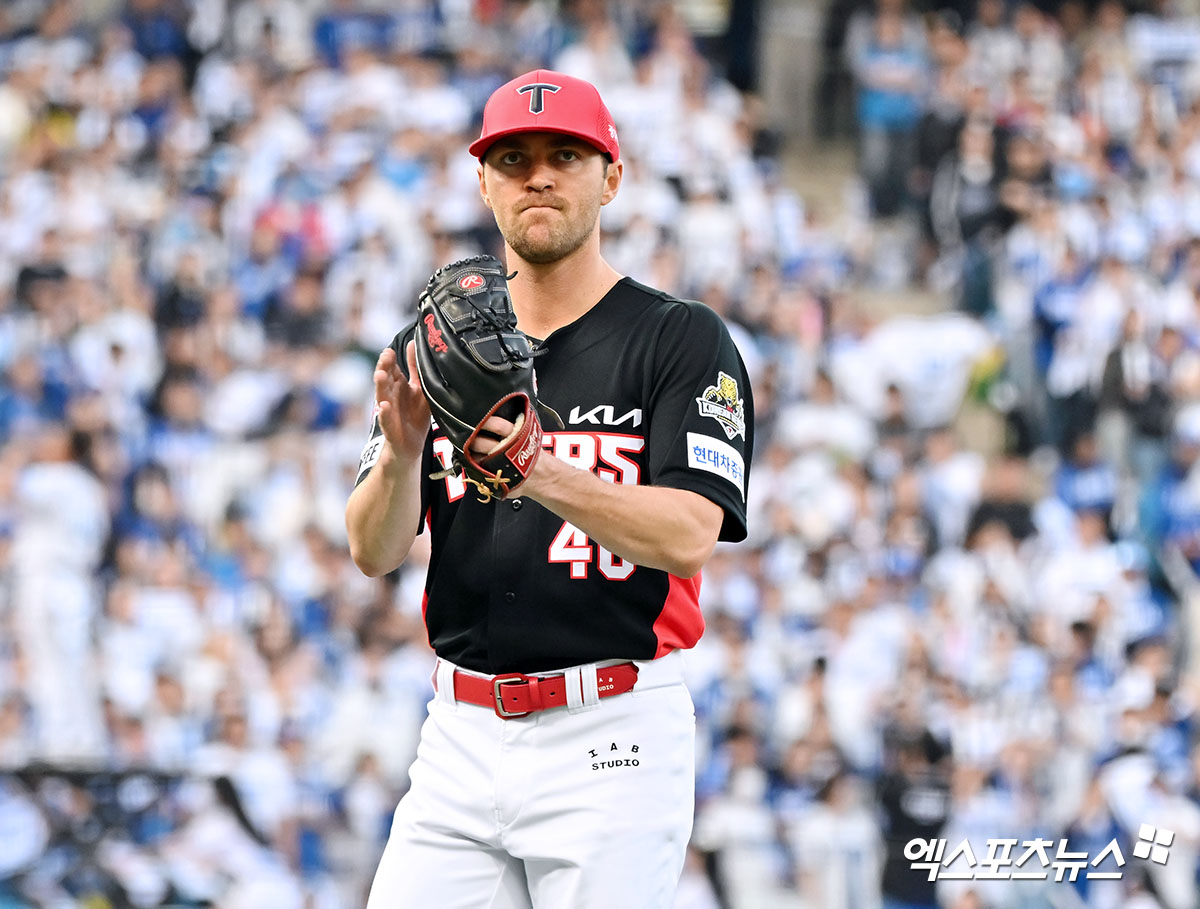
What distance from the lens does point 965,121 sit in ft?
43.5

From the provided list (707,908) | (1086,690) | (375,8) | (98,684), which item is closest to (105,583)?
(98,684)

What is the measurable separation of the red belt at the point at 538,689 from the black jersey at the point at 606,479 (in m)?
0.03

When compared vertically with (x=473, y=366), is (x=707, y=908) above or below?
below

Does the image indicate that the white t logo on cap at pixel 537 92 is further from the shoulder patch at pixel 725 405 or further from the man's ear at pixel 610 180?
the shoulder patch at pixel 725 405

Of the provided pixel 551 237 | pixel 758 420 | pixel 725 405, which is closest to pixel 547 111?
pixel 551 237

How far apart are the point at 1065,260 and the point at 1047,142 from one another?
157 centimetres

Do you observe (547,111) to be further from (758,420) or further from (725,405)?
(758,420)

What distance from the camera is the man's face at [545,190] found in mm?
3145

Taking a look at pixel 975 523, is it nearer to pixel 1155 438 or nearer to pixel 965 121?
pixel 1155 438

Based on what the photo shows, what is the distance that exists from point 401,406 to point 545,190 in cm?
49

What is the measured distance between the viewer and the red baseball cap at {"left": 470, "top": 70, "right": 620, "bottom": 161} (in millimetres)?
3090

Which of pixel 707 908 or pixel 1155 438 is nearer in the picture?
pixel 707 908

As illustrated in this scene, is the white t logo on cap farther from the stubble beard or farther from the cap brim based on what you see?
the stubble beard

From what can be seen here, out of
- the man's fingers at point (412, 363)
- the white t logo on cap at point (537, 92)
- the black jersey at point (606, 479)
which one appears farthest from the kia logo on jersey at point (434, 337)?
the white t logo on cap at point (537, 92)
